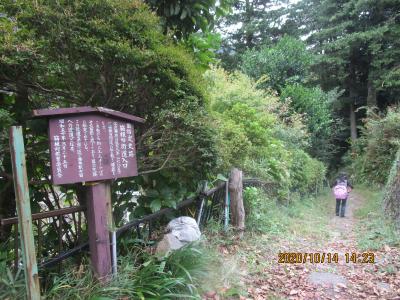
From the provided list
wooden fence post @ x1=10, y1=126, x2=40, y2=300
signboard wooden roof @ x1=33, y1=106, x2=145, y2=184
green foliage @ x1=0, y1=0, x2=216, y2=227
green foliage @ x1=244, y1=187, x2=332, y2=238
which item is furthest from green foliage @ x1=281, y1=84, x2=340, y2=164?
wooden fence post @ x1=10, y1=126, x2=40, y2=300

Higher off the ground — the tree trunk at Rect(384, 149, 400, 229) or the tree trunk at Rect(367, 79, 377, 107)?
the tree trunk at Rect(367, 79, 377, 107)

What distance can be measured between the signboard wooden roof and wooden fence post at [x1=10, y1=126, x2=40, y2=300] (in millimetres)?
376

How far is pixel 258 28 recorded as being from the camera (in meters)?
22.6

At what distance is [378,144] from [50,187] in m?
12.1

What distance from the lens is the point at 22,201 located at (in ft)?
7.48

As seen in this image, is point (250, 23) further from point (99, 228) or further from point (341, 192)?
point (99, 228)

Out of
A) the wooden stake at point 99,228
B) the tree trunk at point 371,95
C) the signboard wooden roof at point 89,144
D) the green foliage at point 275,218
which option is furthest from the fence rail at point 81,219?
the tree trunk at point 371,95

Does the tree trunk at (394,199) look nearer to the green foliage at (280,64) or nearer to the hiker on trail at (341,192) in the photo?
the hiker on trail at (341,192)

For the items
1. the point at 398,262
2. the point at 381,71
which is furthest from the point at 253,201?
the point at 381,71

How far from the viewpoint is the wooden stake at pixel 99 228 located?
3.03 meters

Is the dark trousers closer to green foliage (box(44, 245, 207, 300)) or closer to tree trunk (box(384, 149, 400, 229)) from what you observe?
tree trunk (box(384, 149, 400, 229))
